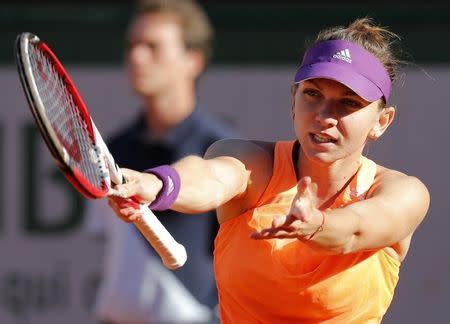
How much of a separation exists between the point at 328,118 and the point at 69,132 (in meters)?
0.68

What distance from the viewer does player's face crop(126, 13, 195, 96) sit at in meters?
5.73

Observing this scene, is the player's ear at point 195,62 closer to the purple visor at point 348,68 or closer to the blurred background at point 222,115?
the blurred background at point 222,115

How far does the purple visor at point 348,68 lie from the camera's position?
132 inches

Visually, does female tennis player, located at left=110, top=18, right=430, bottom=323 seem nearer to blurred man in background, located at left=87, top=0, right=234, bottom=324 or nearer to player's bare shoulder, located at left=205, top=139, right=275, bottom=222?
player's bare shoulder, located at left=205, top=139, right=275, bottom=222

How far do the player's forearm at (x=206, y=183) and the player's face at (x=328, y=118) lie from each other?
206mm

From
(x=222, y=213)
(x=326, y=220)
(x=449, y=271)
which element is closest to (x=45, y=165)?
(x=449, y=271)

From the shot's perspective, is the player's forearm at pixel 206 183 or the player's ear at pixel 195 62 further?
the player's ear at pixel 195 62

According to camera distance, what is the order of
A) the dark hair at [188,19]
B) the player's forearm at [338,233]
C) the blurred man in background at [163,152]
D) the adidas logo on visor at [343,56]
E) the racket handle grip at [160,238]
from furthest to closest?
the dark hair at [188,19] → the blurred man in background at [163,152] → the adidas logo on visor at [343,56] → the racket handle grip at [160,238] → the player's forearm at [338,233]

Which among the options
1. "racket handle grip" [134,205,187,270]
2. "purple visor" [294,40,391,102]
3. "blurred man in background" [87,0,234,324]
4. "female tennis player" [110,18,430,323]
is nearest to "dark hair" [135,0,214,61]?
"blurred man in background" [87,0,234,324]

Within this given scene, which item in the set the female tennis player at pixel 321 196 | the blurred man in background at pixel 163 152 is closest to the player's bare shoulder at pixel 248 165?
the female tennis player at pixel 321 196

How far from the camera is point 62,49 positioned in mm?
6879

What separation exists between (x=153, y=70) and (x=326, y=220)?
2.82m

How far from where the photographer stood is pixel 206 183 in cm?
322

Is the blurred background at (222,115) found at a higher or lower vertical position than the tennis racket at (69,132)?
lower
